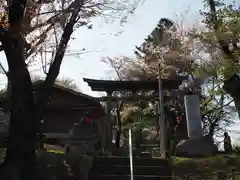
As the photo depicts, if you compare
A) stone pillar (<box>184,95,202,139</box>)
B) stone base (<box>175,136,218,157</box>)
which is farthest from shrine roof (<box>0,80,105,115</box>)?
stone base (<box>175,136,218,157</box>)

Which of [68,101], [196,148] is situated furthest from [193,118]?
[68,101]

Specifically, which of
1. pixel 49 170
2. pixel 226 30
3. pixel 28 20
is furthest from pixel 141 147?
pixel 28 20

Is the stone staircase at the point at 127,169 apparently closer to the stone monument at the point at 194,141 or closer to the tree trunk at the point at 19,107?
the stone monument at the point at 194,141

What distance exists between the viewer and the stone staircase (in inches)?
441

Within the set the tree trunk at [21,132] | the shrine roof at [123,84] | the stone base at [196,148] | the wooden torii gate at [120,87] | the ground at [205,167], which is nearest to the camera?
the tree trunk at [21,132]

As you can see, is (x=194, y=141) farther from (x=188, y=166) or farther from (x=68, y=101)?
(x=68, y=101)

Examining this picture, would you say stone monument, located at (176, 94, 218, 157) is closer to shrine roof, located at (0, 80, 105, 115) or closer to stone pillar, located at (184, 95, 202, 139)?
stone pillar, located at (184, 95, 202, 139)

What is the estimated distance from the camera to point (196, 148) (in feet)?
43.6

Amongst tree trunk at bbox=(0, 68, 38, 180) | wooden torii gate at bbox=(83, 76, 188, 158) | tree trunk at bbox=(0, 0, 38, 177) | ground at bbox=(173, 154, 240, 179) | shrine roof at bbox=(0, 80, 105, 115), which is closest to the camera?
tree trunk at bbox=(0, 68, 38, 180)

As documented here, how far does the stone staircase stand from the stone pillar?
2.50 metres

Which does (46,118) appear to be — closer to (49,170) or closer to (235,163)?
(49,170)

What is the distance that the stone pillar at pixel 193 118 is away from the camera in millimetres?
14137

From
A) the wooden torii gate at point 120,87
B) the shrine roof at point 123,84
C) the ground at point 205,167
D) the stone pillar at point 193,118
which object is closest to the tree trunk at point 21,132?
the ground at point 205,167

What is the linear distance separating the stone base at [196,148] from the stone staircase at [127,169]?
1.41 m
